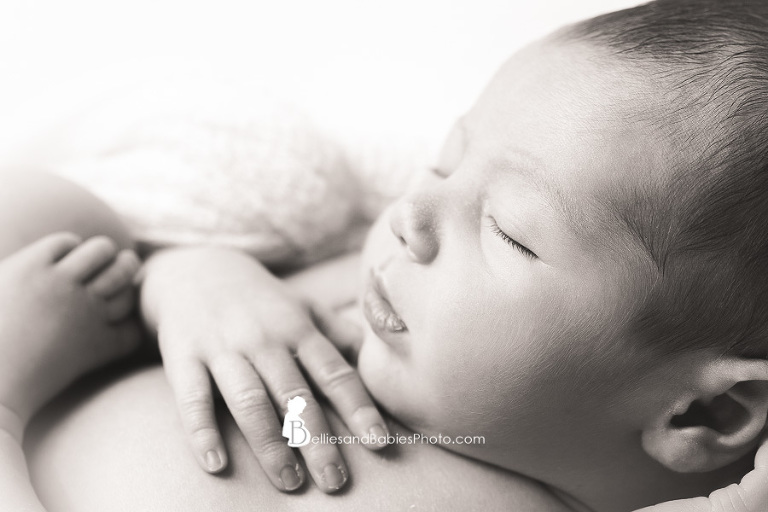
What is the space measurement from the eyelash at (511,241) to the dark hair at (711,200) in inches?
3.7

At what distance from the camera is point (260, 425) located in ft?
2.63

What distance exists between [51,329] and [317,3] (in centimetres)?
99

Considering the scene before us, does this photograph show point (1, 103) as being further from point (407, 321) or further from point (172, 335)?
point (407, 321)

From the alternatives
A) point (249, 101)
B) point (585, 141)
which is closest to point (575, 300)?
point (585, 141)

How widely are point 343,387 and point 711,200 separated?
1.38 ft

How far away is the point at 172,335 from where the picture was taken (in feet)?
2.92

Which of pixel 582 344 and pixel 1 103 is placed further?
pixel 1 103

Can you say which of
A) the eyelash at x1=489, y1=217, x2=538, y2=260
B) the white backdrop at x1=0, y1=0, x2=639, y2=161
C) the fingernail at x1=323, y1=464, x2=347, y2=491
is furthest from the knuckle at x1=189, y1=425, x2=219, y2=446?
the white backdrop at x1=0, y1=0, x2=639, y2=161

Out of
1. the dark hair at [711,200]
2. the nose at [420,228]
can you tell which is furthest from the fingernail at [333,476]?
the dark hair at [711,200]

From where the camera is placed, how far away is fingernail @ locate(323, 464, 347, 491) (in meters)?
0.80

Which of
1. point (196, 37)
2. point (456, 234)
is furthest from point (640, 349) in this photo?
point (196, 37)

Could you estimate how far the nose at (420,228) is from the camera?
802 mm

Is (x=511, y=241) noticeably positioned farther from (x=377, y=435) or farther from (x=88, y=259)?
(x=88, y=259)

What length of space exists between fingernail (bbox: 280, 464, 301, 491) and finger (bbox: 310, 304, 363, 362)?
0.61ft
